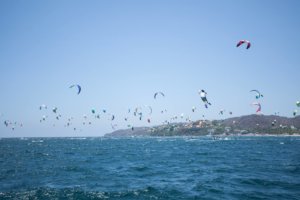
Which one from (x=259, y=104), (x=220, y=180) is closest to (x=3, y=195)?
(x=220, y=180)

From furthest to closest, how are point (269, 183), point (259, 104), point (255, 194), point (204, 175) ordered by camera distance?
point (259, 104) < point (204, 175) < point (269, 183) < point (255, 194)

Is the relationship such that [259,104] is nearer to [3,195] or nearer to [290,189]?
[290,189]

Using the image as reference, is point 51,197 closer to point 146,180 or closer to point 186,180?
point 146,180

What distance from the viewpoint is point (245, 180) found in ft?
83.1

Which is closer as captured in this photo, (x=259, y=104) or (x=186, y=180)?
(x=186, y=180)

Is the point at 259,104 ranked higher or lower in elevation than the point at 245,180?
higher

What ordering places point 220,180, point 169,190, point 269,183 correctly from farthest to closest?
point 220,180, point 269,183, point 169,190

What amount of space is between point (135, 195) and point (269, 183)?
11.1 meters

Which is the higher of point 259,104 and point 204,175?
point 259,104

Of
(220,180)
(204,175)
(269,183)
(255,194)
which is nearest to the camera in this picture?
(255,194)

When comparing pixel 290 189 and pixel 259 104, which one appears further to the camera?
pixel 259 104

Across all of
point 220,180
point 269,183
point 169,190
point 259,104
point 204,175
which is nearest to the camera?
point 169,190

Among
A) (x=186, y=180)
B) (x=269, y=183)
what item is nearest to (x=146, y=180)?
(x=186, y=180)

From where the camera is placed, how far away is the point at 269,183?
23.9m
